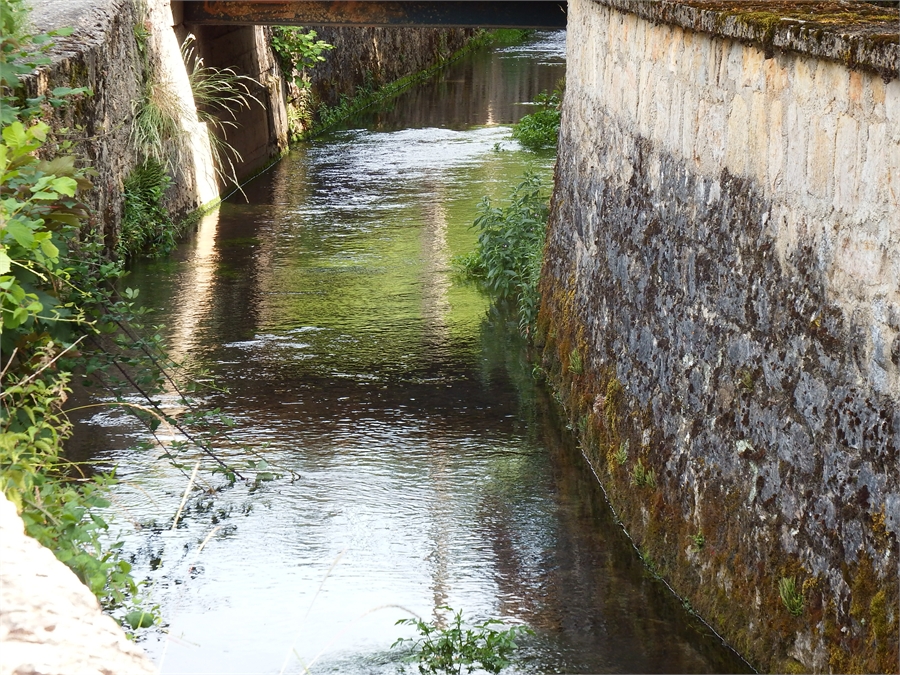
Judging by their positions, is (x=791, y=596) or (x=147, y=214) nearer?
(x=791, y=596)

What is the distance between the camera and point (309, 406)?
24.9 ft

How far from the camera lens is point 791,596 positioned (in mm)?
4234

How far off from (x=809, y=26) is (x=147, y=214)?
842 cm

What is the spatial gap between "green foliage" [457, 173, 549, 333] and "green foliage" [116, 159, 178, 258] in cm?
324

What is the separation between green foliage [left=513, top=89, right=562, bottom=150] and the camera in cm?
1665

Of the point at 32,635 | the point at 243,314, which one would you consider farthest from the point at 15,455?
the point at 243,314

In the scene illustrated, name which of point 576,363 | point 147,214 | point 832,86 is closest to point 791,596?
point 832,86

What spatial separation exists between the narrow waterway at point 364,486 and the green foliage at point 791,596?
56 centimetres

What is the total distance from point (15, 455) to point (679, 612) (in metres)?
2.87

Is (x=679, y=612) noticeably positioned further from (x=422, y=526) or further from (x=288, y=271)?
(x=288, y=271)

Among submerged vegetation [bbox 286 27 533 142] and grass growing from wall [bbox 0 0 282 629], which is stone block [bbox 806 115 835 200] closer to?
grass growing from wall [bbox 0 0 282 629]

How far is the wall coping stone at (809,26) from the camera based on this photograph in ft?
12.1

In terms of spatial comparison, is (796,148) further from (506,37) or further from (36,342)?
(506,37)

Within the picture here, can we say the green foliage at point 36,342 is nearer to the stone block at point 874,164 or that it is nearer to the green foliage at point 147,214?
the stone block at point 874,164
